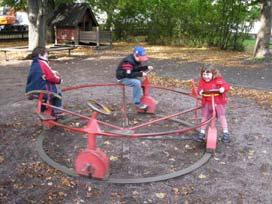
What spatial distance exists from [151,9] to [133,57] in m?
Answer: 15.8

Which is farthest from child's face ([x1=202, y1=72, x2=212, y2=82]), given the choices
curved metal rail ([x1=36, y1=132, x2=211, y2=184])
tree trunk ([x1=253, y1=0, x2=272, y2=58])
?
tree trunk ([x1=253, y1=0, x2=272, y2=58])

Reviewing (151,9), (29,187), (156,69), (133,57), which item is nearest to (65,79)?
(156,69)

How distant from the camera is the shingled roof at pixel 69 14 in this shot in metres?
20.0

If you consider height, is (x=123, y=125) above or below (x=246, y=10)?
below

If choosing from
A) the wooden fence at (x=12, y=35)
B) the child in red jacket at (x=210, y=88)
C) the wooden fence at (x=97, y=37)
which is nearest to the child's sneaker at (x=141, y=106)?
the child in red jacket at (x=210, y=88)

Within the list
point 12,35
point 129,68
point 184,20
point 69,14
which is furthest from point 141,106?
point 12,35

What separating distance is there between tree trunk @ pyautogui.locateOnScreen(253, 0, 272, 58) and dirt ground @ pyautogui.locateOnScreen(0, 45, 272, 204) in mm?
6784

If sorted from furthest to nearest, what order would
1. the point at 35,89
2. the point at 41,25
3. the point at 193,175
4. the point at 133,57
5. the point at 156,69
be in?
the point at 41,25
the point at 156,69
the point at 133,57
the point at 35,89
the point at 193,175

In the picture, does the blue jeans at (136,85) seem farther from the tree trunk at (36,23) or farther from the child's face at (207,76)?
the tree trunk at (36,23)

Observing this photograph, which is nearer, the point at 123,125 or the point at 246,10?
the point at 123,125

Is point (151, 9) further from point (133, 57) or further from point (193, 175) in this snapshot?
point (193, 175)

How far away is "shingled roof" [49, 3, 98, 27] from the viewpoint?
65.6 ft

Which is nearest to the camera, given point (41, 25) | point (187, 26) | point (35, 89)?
point (35, 89)

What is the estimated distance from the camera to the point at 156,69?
42.2 ft
